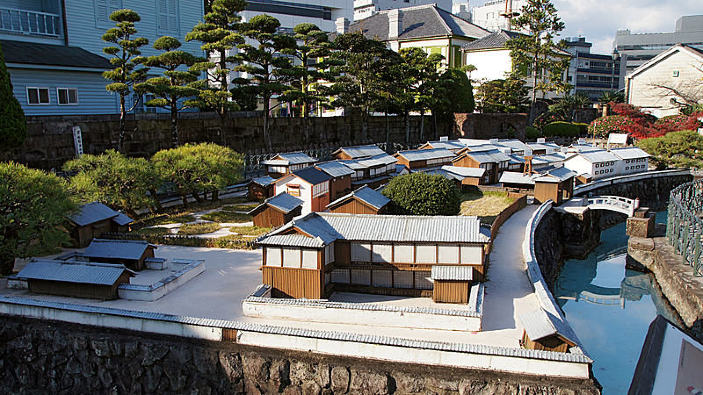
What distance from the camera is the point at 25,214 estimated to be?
19.2 meters

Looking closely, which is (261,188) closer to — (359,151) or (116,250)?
(359,151)

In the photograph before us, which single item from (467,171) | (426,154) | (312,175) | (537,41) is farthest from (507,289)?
(537,41)

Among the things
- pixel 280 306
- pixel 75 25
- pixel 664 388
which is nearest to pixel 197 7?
pixel 75 25

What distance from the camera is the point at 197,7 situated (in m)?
43.1

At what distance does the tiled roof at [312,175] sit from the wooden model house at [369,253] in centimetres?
911

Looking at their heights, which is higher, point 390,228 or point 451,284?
point 390,228

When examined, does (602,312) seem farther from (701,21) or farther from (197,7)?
(701,21)

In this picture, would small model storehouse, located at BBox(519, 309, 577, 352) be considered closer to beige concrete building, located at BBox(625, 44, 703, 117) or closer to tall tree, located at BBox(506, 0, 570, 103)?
tall tree, located at BBox(506, 0, 570, 103)

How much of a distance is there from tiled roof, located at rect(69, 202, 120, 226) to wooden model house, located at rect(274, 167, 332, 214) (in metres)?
8.98

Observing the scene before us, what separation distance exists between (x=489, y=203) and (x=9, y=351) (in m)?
27.8

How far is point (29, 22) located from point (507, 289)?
33486 millimetres

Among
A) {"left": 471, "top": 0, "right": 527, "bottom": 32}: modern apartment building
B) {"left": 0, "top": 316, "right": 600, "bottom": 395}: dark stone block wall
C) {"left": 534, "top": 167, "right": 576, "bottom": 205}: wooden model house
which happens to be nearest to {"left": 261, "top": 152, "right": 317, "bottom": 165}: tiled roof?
{"left": 534, "top": 167, "right": 576, "bottom": 205}: wooden model house

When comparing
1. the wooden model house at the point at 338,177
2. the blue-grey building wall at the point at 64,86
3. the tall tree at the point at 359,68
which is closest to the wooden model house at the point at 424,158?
the tall tree at the point at 359,68

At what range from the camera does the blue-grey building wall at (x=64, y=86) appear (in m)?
31.5
